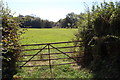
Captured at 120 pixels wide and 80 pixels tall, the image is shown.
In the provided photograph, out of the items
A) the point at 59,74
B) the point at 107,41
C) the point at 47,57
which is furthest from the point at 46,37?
the point at 107,41

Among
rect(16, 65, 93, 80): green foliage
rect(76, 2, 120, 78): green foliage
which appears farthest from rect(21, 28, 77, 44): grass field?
rect(76, 2, 120, 78): green foliage

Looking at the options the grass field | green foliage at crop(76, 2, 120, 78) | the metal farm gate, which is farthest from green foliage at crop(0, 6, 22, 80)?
green foliage at crop(76, 2, 120, 78)

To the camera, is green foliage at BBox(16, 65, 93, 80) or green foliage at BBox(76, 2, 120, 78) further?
green foliage at BBox(16, 65, 93, 80)

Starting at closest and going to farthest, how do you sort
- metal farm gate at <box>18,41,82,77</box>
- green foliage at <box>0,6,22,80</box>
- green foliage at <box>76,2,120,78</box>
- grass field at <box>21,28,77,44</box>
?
green foliage at <box>76,2,120,78</box> → green foliage at <box>0,6,22,80</box> → metal farm gate at <box>18,41,82,77</box> → grass field at <box>21,28,77,44</box>

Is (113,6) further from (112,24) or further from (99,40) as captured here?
(99,40)

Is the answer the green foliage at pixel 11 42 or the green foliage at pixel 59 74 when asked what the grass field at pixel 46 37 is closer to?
the green foliage at pixel 11 42

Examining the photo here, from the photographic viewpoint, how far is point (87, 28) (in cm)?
680

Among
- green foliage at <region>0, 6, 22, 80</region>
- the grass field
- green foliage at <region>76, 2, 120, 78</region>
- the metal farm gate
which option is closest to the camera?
green foliage at <region>76, 2, 120, 78</region>

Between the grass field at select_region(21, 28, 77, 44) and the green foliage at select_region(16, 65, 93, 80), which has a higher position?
the grass field at select_region(21, 28, 77, 44)

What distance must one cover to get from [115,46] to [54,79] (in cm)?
275

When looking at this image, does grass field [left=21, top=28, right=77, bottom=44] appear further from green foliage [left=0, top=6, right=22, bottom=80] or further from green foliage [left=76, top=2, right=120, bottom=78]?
green foliage [left=76, top=2, right=120, bottom=78]

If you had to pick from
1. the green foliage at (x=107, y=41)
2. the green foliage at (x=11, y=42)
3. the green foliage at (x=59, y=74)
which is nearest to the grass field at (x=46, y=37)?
the green foliage at (x=11, y=42)

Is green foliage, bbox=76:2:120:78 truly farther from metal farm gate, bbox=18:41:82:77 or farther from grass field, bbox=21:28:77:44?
grass field, bbox=21:28:77:44

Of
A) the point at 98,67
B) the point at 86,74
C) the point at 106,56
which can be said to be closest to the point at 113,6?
the point at 106,56
